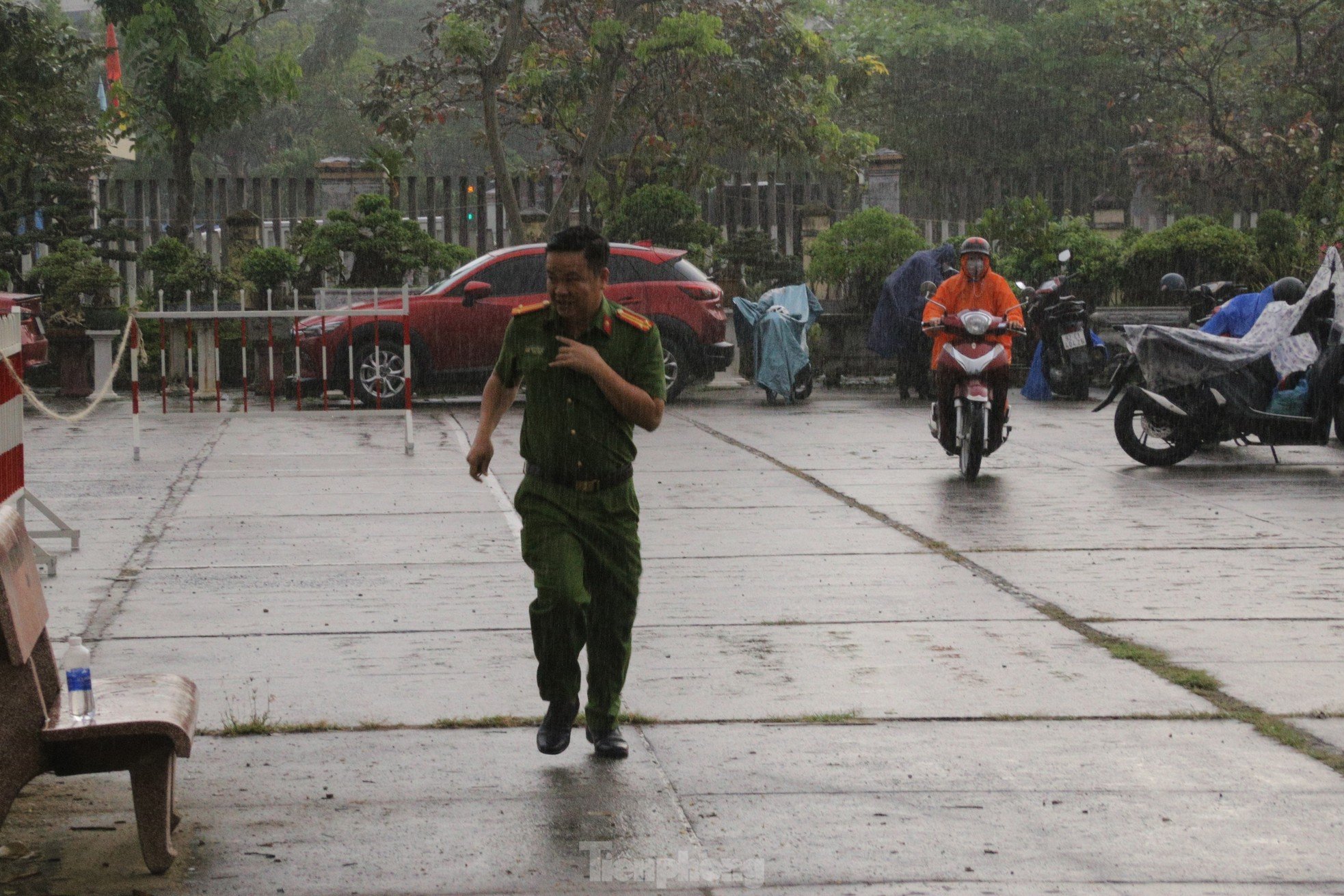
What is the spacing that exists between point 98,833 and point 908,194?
23672 millimetres

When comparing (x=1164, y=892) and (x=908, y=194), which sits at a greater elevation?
(x=908, y=194)

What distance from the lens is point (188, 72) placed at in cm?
2242

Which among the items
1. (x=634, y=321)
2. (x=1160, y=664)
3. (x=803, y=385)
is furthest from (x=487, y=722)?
(x=803, y=385)

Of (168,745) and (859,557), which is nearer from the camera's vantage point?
(168,745)

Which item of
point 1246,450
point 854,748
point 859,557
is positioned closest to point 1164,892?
point 854,748

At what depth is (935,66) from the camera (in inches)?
1612

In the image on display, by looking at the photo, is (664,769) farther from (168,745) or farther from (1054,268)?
(1054,268)

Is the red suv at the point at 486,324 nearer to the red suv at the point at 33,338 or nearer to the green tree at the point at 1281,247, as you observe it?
the red suv at the point at 33,338

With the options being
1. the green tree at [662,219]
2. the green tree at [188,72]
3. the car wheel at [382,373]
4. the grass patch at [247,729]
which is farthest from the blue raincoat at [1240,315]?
the green tree at [188,72]

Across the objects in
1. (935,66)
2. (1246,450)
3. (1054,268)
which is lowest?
(1246,450)

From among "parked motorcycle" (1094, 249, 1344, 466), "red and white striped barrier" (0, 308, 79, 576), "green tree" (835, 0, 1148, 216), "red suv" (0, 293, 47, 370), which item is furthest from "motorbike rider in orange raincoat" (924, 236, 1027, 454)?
"green tree" (835, 0, 1148, 216)

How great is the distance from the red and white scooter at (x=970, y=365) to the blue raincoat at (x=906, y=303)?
6.52 m

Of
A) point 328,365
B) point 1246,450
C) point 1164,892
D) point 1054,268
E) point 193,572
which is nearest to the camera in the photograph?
point 1164,892

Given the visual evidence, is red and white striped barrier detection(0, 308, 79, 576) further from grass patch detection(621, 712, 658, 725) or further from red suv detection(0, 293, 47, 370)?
red suv detection(0, 293, 47, 370)
